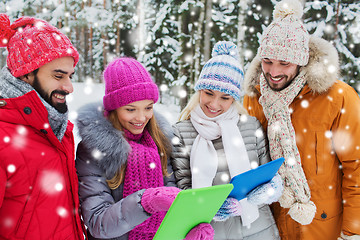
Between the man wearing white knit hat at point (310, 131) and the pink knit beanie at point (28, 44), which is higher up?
the pink knit beanie at point (28, 44)

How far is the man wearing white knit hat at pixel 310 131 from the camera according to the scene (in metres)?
2.40

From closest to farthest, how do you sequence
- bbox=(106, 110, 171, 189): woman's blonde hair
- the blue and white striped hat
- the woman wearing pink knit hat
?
the woman wearing pink knit hat → bbox=(106, 110, 171, 189): woman's blonde hair → the blue and white striped hat

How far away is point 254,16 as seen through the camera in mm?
8594

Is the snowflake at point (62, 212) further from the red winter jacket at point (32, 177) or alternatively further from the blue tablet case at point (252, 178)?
the blue tablet case at point (252, 178)

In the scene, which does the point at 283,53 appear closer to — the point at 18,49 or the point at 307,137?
the point at 307,137

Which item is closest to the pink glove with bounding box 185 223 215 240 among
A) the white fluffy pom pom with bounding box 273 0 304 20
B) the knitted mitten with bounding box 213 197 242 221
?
the knitted mitten with bounding box 213 197 242 221

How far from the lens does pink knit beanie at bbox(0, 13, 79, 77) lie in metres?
1.59

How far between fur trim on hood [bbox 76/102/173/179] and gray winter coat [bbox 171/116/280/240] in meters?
0.59

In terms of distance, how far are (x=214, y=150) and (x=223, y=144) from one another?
106 millimetres

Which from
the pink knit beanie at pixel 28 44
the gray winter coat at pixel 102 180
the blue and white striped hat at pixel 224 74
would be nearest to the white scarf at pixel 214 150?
the blue and white striped hat at pixel 224 74

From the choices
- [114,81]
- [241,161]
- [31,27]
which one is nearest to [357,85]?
[241,161]

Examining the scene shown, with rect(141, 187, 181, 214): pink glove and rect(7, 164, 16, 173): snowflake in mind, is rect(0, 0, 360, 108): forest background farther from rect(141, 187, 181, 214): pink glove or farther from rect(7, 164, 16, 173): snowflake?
rect(7, 164, 16, 173): snowflake

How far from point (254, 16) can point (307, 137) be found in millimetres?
7145

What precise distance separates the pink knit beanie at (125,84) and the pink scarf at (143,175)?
279 mm
